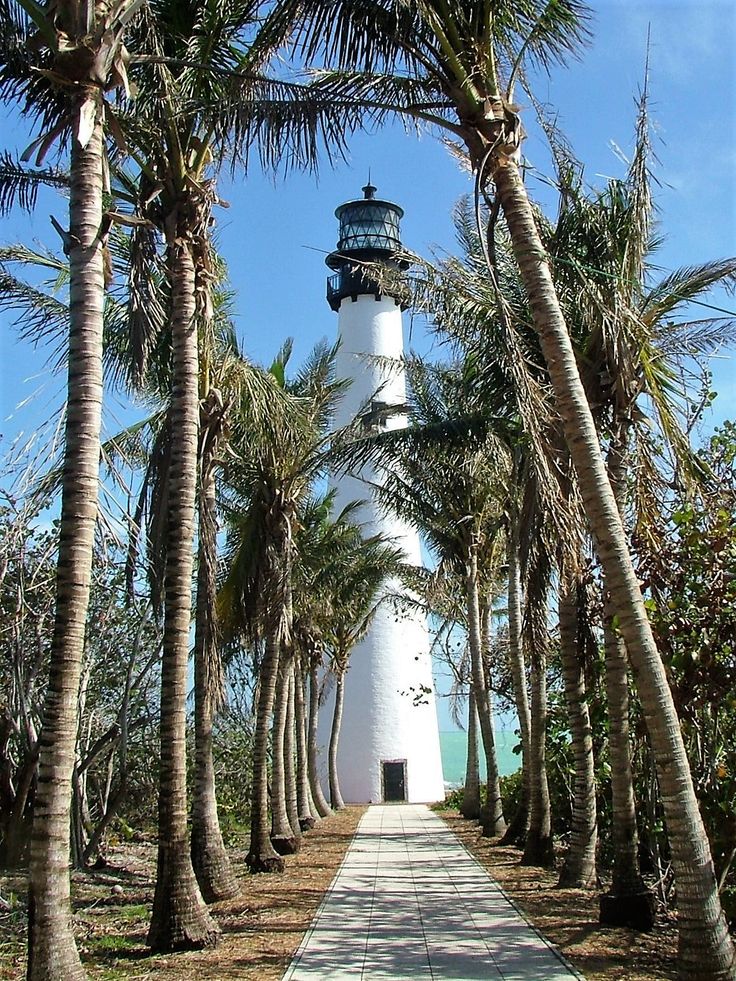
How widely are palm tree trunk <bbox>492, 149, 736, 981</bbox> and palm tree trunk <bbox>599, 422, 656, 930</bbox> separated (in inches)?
78.4

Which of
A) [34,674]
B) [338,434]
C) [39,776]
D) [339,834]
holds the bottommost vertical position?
[339,834]

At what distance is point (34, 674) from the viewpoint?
11117 millimetres

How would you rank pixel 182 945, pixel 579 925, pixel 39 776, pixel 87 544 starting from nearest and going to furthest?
1. pixel 39 776
2. pixel 87 544
3. pixel 182 945
4. pixel 579 925

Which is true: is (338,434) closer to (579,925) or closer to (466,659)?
(579,925)

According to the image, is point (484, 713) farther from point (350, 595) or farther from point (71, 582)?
point (71, 582)

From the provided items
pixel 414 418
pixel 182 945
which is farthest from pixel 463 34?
pixel 414 418

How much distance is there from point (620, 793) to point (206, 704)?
4.88m

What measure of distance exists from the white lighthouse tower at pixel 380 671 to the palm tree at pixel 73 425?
23.9m

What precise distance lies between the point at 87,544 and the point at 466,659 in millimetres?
22058

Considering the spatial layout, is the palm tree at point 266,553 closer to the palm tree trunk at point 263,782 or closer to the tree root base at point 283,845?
the palm tree trunk at point 263,782

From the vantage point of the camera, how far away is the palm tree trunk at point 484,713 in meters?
18.6

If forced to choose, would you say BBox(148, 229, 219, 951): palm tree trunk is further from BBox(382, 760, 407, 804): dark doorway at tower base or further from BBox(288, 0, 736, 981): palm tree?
BBox(382, 760, 407, 804): dark doorway at tower base

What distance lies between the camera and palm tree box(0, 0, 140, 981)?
571 cm

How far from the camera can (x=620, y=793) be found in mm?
9141
